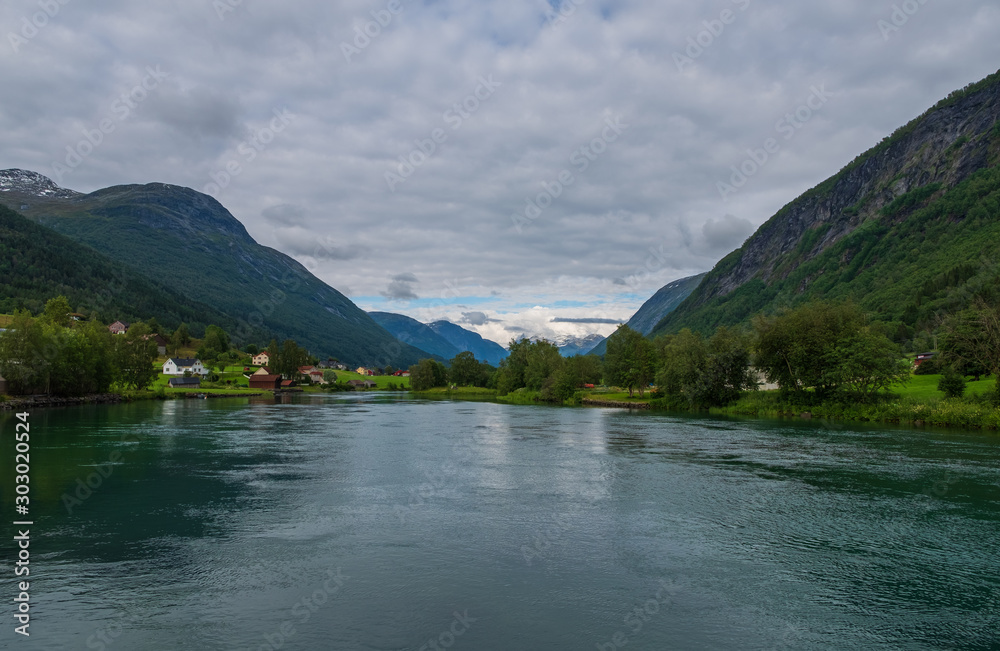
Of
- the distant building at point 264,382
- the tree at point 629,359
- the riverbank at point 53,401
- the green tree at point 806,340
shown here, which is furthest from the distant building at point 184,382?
the green tree at point 806,340

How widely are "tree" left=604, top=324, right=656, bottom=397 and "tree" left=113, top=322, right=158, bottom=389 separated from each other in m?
80.3

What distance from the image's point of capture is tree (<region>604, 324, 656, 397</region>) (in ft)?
328

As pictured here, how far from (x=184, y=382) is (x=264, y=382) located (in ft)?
64.4

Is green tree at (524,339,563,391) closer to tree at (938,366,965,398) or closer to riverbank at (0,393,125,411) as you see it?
tree at (938,366,965,398)

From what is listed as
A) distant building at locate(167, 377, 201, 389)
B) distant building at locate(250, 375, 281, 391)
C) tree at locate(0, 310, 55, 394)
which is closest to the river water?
tree at locate(0, 310, 55, 394)

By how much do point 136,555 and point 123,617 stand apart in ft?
14.1

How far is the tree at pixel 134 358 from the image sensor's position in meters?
92.1

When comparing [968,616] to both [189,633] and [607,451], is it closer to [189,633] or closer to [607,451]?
[189,633]

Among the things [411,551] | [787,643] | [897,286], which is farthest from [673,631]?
[897,286]

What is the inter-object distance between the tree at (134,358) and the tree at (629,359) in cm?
8033

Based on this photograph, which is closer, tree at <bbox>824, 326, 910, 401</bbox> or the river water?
the river water

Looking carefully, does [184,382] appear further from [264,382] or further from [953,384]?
[953,384]

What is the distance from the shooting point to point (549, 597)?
524 inches

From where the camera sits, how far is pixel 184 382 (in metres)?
124
